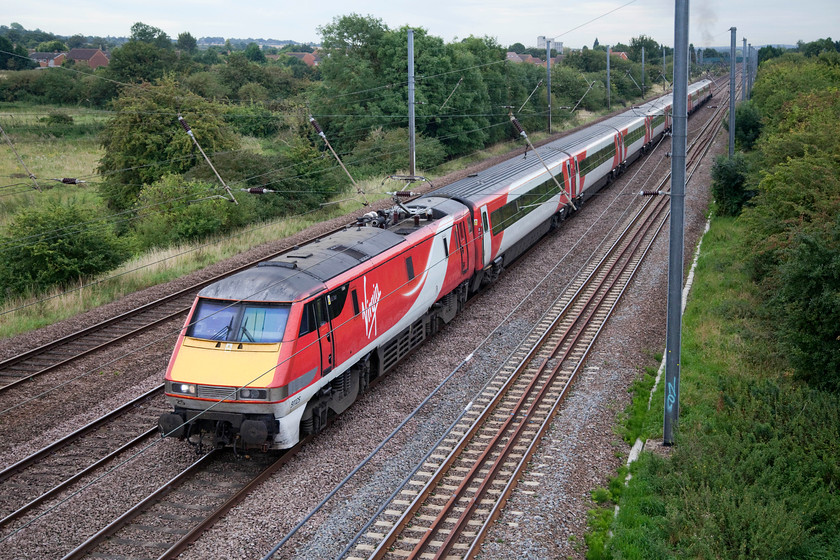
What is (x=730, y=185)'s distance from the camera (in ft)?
95.2

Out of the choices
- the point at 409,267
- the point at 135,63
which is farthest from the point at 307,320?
the point at 135,63

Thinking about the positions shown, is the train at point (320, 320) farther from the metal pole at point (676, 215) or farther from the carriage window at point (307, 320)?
the metal pole at point (676, 215)

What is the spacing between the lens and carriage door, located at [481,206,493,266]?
19.7 metres

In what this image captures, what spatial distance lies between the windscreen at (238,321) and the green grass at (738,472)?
5601 mm

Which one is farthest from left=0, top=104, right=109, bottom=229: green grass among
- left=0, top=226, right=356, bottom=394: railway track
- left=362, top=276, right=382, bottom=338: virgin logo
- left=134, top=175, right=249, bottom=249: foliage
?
left=362, top=276, right=382, bottom=338: virgin logo

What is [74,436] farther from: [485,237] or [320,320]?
[485,237]

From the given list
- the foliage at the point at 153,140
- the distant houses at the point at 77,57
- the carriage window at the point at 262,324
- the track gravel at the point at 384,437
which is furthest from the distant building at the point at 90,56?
the carriage window at the point at 262,324

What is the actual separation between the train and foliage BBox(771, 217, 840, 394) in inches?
289

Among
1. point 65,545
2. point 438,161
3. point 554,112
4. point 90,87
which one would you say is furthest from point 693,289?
point 90,87

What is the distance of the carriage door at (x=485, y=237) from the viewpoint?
19703 mm

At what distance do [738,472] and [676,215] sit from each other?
13.2 feet

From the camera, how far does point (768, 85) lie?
48.5 m

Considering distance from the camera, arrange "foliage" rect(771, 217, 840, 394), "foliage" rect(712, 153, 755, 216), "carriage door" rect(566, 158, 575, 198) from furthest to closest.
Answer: "foliage" rect(712, 153, 755, 216), "carriage door" rect(566, 158, 575, 198), "foliage" rect(771, 217, 840, 394)

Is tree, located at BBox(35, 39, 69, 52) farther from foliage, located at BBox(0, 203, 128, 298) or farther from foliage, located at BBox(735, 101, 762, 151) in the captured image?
foliage, located at BBox(0, 203, 128, 298)
